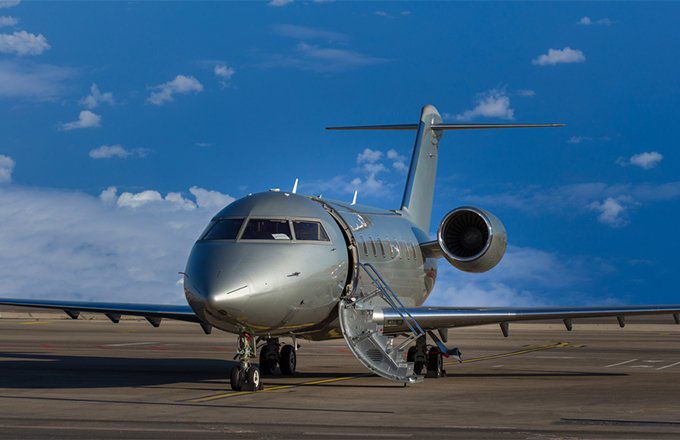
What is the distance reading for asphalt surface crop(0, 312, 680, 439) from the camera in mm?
13414

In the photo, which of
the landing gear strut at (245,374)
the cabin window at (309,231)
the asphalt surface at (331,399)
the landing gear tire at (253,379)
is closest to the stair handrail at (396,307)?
the asphalt surface at (331,399)

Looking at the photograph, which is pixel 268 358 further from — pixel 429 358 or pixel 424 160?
pixel 424 160

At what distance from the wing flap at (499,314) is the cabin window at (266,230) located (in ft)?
11.0

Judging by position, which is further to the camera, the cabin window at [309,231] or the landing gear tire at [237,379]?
the cabin window at [309,231]

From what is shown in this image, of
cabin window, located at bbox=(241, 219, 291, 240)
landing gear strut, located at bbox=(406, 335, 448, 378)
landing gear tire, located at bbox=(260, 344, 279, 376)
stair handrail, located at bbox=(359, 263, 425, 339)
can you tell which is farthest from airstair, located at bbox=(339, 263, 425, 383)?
landing gear tire, located at bbox=(260, 344, 279, 376)

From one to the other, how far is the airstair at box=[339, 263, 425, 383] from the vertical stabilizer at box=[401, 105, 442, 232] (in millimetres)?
8150

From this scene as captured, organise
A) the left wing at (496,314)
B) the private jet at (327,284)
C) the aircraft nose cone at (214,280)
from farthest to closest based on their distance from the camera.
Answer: the left wing at (496,314) < the private jet at (327,284) < the aircraft nose cone at (214,280)

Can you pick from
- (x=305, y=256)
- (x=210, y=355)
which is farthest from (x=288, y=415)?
(x=210, y=355)

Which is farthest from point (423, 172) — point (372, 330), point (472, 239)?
point (372, 330)

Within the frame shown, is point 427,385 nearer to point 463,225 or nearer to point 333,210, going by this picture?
point 333,210

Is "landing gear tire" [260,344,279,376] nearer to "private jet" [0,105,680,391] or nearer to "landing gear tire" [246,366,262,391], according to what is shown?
"private jet" [0,105,680,391]

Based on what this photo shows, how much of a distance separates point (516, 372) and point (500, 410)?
9.24 metres

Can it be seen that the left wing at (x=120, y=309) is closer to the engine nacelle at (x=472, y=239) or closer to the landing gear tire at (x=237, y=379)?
the landing gear tire at (x=237, y=379)

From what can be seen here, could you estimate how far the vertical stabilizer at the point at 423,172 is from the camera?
99.2 feet
